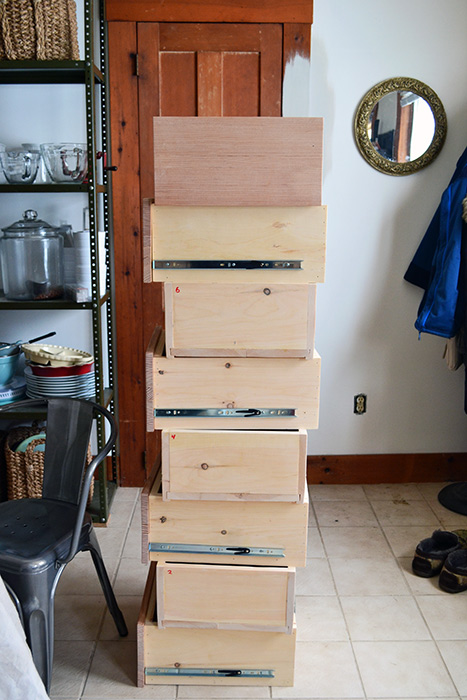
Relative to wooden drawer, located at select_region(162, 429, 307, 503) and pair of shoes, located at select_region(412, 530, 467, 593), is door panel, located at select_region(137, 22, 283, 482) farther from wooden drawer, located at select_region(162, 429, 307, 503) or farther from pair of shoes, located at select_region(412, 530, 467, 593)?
pair of shoes, located at select_region(412, 530, 467, 593)

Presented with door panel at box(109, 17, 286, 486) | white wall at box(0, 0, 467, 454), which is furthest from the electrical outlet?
door panel at box(109, 17, 286, 486)

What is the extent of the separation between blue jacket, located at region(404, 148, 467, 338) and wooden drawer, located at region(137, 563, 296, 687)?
151 cm

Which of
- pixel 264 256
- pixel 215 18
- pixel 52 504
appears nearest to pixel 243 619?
pixel 52 504

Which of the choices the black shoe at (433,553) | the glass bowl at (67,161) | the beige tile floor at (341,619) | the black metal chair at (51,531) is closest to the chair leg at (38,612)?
the black metal chair at (51,531)

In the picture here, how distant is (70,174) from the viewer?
8.76ft

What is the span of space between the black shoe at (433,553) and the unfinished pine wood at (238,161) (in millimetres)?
1510

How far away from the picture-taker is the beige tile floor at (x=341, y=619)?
2014 mm

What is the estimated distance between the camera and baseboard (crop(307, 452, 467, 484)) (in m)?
3.40

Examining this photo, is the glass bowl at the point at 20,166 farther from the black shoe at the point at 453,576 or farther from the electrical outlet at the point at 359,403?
the black shoe at the point at 453,576

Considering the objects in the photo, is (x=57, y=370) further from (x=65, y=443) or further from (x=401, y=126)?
(x=401, y=126)

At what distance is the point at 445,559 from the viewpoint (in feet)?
8.54

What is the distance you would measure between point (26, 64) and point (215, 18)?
2.74 ft

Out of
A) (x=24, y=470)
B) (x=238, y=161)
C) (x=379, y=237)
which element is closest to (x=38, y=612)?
(x=24, y=470)

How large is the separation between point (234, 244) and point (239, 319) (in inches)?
7.4
